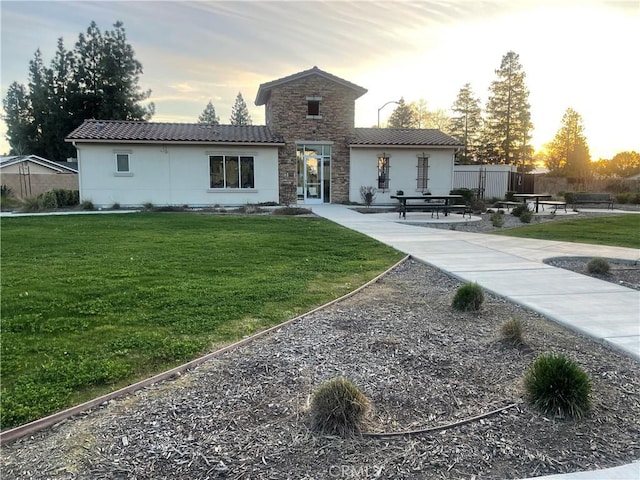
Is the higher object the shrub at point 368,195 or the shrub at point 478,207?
the shrub at point 368,195

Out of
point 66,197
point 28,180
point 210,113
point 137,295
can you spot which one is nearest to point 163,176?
point 66,197

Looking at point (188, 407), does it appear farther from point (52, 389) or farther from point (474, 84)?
point (474, 84)

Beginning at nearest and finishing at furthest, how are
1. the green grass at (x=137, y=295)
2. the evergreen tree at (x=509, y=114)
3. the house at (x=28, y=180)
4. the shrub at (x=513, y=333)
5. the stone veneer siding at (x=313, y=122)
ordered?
the green grass at (x=137, y=295), the shrub at (x=513, y=333), the stone veneer siding at (x=313, y=122), the house at (x=28, y=180), the evergreen tree at (x=509, y=114)

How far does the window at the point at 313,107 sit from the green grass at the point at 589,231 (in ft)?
41.5

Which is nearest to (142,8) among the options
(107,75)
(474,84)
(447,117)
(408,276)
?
(408,276)

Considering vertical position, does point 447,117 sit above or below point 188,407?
above

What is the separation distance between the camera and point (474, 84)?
5706 centimetres

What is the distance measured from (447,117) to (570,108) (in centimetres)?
1682

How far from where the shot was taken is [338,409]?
299cm

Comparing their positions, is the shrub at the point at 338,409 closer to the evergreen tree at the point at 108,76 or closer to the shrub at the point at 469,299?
the shrub at the point at 469,299

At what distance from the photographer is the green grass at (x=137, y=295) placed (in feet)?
12.3

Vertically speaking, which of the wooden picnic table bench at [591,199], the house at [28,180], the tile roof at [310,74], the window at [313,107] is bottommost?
the wooden picnic table bench at [591,199]

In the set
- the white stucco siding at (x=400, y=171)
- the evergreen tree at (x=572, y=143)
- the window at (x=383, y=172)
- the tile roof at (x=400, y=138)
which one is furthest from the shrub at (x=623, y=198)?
the evergreen tree at (x=572, y=143)

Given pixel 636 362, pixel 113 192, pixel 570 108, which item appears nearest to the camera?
pixel 636 362
